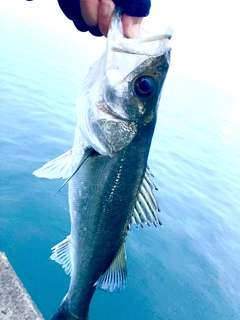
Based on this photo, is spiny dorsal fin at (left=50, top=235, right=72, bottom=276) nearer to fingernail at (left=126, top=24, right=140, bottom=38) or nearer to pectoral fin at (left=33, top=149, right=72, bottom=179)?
pectoral fin at (left=33, top=149, right=72, bottom=179)

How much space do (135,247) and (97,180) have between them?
14.4ft

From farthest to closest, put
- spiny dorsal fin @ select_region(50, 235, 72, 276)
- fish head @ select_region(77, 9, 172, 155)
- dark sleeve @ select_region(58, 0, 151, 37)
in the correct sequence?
spiny dorsal fin @ select_region(50, 235, 72, 276)
fish head @ select_region(77, 9, 172, 155)
dark sleeve @ select_region(58, 0, 151, 37)

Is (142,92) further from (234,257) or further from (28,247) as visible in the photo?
(234,257)

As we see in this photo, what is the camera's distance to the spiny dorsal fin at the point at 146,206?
75.5 inches

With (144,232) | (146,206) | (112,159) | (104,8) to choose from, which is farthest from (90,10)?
(144,232)

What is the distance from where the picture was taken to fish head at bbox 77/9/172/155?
166 centimetres

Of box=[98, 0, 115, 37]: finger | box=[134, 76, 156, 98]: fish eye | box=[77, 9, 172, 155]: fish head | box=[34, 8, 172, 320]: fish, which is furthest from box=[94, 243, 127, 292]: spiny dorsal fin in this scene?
box=[98, 0, 115, 37]: finger

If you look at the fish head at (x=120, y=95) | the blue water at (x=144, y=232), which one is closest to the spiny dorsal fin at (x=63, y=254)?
the fish head at (x=120, y=95)

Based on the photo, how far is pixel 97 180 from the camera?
72.8 inches

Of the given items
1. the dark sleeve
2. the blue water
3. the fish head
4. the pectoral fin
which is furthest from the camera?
the blue water

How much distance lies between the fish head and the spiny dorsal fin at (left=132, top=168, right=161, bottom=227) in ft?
1.10

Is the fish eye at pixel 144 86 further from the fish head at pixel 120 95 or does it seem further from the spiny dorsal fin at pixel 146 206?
the spiny dorsal fin at pixel 146 206

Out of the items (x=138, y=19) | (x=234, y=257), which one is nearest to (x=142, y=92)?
(x=138, y=19)

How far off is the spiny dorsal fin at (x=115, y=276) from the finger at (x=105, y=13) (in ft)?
4.64
